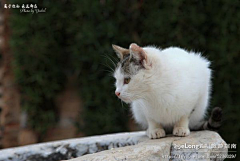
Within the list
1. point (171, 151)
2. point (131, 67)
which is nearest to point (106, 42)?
point (131, 67)

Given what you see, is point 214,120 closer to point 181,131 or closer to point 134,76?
point 181,131

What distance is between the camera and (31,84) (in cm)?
387

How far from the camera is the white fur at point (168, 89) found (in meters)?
2.13

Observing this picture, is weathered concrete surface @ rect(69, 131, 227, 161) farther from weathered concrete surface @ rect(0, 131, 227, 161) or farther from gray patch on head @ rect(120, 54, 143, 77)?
gray patch on head @ rect(120, 54, 143, 77)

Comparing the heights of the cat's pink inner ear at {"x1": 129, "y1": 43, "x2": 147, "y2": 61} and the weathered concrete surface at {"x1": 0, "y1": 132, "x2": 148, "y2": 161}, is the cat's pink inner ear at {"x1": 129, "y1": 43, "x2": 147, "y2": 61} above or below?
above

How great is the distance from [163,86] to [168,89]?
0.04 meters

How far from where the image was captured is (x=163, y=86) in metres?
2.16

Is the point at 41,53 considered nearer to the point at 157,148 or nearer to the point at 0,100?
the point at 0,100

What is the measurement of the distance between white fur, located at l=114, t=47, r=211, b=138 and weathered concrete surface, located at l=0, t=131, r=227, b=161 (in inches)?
5.4

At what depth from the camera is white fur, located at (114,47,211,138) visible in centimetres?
213

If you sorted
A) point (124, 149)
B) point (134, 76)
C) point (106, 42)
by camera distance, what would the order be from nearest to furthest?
1. point (124, 149)
2. point (134, 76)
3. point (106, 42)

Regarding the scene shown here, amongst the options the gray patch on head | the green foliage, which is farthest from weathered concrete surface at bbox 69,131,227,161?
the green foliage

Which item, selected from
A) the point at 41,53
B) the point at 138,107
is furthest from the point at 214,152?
the point at 41,53

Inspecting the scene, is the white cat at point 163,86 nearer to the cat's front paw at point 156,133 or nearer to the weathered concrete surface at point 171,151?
the cat's front paw at point 156,133
